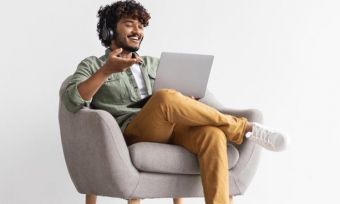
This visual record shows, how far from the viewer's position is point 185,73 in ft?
9.79

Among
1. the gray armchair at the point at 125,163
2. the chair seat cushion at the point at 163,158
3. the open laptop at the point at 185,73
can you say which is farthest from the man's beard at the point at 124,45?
the chair seat cushion at the point at 163,158

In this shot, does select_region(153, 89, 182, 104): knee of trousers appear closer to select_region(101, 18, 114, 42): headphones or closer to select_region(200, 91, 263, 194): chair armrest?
select_region(200, 91, 263, 194): chair armrest

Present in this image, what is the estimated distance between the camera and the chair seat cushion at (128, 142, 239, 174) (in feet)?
9.14

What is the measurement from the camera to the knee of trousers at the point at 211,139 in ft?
9.25

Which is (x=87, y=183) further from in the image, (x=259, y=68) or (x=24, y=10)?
(x=259, y=68)

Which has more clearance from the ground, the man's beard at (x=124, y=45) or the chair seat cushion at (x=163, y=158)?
the man's beard at (x=124, y=45)

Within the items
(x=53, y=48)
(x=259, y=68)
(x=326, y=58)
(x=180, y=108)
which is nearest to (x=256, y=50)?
(x=259, y=68)

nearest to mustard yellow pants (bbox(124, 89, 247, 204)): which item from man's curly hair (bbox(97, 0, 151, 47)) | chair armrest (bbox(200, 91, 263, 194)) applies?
chair armrest (bbox(200, 91, 263, 194))

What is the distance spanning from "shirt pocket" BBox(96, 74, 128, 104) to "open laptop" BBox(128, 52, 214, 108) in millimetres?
129

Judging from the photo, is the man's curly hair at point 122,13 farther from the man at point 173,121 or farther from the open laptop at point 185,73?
the open laptop at point 185,73

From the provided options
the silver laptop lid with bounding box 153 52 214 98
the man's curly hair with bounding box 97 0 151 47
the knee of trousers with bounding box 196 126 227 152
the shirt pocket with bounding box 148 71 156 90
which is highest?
the man's curly hair with bounding box 97 0 151 47

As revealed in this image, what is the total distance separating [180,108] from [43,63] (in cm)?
125

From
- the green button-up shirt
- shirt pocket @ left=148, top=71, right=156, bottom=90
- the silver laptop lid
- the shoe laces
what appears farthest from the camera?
shirt pocket @ left=148, top=71, right=156, bottom=90

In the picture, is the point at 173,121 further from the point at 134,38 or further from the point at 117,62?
the point at 134,38
